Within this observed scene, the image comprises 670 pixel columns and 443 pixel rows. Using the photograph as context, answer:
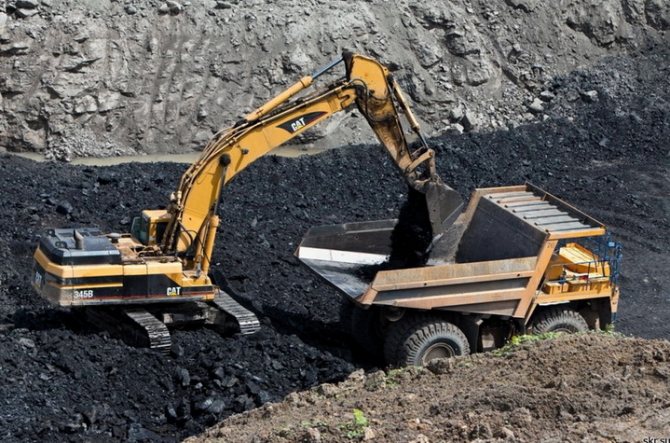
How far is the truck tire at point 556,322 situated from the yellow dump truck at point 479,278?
11 mm

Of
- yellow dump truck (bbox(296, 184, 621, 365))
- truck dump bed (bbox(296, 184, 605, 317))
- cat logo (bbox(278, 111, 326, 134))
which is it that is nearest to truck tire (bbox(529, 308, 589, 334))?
yellow dump truck (bbox(296, 184, 621, 365))

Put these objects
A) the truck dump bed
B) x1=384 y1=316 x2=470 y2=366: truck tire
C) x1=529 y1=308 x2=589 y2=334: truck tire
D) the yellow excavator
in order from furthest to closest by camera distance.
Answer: x1=529 y1=308 x2=589 y2=334: truck tire < the yellow excavator < x1=384 y1=316 x2=470 y2=366: truck tire < the truck dump bed

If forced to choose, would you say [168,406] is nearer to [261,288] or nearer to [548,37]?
[261,288]

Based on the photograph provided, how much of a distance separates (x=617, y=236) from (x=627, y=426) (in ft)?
33.0

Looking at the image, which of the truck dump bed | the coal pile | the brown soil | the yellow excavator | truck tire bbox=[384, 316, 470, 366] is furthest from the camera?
the yellow excavator

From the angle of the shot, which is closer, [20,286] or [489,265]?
[489,265]

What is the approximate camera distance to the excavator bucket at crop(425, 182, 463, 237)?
13031 mm

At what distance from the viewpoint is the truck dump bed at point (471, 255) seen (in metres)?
11.7

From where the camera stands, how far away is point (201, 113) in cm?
2258

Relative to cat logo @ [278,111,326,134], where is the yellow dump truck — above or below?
below

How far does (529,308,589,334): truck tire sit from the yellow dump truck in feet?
0.04

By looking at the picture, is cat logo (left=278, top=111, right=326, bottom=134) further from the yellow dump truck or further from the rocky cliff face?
the rocky cliff face

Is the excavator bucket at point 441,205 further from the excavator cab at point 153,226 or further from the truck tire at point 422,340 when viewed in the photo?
the excavator cab at point 153,226

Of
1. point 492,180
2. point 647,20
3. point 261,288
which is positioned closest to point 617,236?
point 492,180
